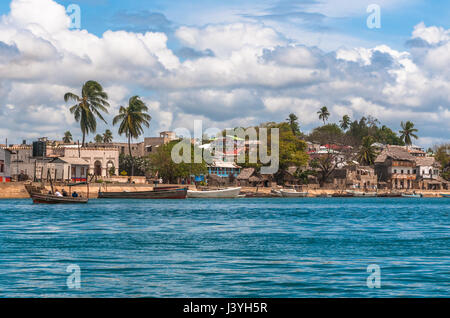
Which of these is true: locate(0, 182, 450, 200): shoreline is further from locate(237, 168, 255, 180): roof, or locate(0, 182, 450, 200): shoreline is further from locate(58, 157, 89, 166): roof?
locate(58, 157, 89, 166): roof

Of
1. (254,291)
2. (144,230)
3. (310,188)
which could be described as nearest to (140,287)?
(254,291)

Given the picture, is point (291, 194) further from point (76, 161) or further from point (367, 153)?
point (76, 161)

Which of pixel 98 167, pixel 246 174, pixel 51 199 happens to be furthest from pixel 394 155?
pixel 51 199

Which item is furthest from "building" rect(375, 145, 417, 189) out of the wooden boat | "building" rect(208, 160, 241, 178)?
the wooden boat

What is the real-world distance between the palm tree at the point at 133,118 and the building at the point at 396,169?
56010 millimetres

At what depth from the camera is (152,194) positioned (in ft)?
294

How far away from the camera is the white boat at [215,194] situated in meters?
98.7

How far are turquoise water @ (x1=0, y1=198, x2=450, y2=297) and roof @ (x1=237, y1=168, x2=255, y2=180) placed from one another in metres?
81.5

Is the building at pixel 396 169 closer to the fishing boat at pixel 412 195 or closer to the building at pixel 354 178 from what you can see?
the building at pixel 354 178

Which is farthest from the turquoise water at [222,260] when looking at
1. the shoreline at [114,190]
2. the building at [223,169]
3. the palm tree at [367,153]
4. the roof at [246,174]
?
the palm tree at [367,153]

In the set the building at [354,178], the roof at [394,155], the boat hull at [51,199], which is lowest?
the boat hull at [51,199]

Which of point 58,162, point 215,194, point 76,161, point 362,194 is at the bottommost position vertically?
point 362,194

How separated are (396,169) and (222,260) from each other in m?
121
